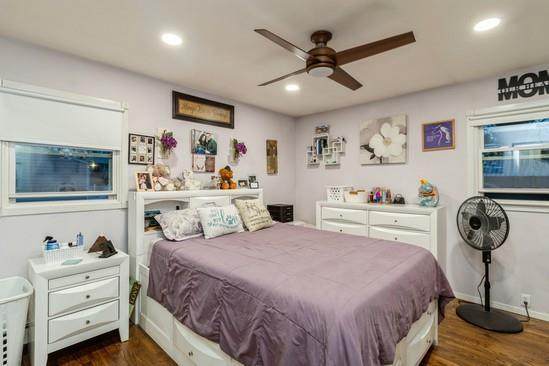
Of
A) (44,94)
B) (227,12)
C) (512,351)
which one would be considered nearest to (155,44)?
(227,12)

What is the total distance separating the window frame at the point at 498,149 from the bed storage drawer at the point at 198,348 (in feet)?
9.82

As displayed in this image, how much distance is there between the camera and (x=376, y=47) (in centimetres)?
171

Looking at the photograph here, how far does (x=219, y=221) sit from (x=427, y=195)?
93.4 inches

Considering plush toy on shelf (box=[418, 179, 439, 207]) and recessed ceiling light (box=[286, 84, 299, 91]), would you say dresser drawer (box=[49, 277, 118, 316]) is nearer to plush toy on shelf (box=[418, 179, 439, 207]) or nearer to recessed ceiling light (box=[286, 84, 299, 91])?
recessed ceiling light (box=[286, 84, 299, 91])

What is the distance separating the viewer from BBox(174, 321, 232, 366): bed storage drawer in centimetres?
Answer: 158

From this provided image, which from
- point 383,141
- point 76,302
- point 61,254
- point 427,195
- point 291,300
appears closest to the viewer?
point 291,300

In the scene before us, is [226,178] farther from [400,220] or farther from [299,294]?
[299,294]

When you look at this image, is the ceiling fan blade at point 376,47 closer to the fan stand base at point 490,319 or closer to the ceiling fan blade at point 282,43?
the ceiling fan blade at point 282,43

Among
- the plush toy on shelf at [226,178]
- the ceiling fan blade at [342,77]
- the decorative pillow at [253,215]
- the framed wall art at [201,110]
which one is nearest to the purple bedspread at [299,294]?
the decorative pillow at [253,215]

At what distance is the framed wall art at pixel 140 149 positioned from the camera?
8.98ft

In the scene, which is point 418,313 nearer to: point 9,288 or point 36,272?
Result: point 36,272

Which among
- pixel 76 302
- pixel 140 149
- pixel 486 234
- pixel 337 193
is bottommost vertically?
pixel 76 302

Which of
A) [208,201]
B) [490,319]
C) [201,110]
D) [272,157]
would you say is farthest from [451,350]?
[201,110]

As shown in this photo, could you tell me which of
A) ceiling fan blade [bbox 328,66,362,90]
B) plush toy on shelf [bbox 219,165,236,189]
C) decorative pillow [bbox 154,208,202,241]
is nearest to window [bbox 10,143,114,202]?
decorative pillow [bbox 154,208,202,241]
